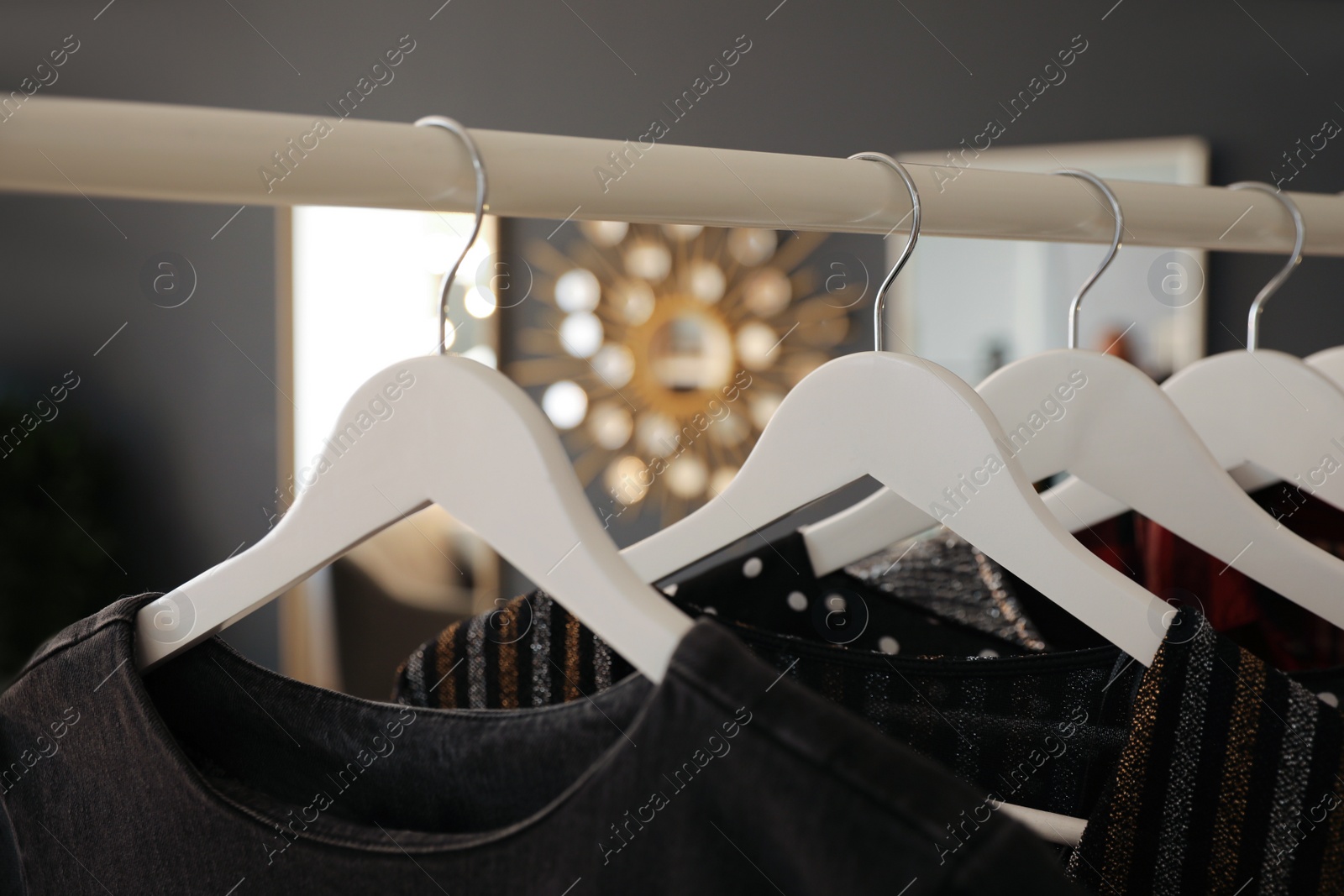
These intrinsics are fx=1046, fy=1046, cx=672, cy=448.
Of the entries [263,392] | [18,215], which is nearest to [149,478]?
[263,392]

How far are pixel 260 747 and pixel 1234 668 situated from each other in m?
0.42

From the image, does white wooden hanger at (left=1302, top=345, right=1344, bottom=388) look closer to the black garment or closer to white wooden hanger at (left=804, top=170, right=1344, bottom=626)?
white wooden hanger at (left=804, top=170, right=1344, bottom=626)

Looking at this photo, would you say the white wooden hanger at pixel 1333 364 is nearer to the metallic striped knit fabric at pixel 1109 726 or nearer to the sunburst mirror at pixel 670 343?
the metallic striped knit fabric at pixel 1109 726

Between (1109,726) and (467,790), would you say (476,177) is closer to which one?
(467,790)

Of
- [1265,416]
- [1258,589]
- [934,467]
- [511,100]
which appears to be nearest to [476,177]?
[934,467]

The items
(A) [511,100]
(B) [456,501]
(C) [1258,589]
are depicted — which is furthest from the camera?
(A) [511,100]

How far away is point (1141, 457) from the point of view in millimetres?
547

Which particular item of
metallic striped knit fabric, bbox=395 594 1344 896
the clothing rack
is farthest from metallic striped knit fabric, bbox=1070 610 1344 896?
the clothing rack

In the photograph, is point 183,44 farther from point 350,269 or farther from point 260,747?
point 260,747

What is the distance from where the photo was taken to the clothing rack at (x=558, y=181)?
344 mm

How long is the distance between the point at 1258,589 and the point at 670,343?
2093 millimetres

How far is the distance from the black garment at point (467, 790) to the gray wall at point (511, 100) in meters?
2.35

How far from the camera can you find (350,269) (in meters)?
2.97

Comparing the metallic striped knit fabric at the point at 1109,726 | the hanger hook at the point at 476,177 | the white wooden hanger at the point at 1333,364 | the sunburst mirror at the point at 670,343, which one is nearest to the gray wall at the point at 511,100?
the sunburst mirror at the point at 670,343
